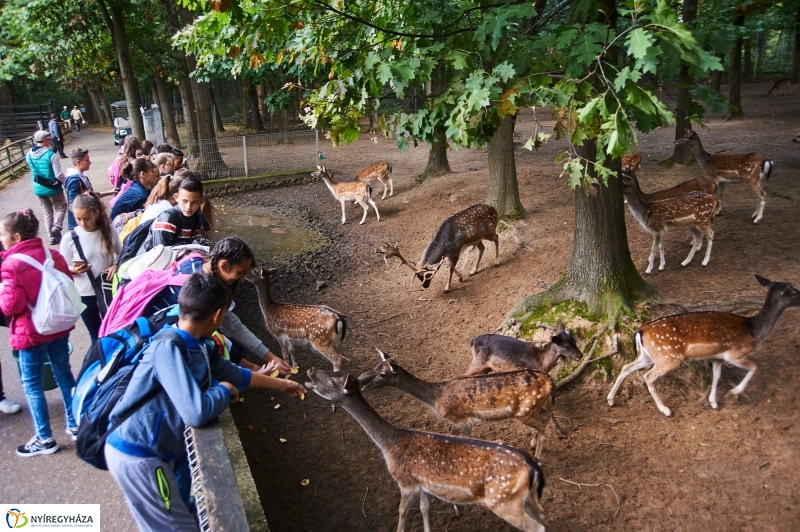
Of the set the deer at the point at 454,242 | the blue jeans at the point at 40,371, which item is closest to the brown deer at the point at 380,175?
the deer at the point at 454,242

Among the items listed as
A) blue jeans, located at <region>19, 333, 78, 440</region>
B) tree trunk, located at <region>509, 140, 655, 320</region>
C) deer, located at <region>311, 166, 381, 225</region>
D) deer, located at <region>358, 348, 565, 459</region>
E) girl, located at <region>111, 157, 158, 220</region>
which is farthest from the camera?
deer, located at <region>311, 166, 381, 225</region>

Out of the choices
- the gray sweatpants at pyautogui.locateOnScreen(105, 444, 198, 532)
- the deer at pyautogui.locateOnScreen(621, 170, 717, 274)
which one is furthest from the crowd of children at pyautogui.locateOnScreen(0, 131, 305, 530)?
the deer at pyautogui.locateOnScreen(621, 170, 717, 274)

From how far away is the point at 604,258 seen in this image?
569 centimetres

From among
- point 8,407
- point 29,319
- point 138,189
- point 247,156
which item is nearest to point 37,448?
point 8,407

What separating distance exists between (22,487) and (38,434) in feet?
1.44

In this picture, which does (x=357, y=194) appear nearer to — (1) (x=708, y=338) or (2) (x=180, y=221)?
(2) (x=180, y=221)

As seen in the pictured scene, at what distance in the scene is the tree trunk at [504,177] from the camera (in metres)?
9.24

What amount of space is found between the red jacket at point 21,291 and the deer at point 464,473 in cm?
243

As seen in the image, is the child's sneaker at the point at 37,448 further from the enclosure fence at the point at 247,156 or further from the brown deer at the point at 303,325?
the enclosure fence at the point at 247,156

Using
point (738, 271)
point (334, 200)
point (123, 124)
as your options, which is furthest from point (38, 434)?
point (123, 124)

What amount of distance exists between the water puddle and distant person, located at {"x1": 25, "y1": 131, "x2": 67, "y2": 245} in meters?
2.71

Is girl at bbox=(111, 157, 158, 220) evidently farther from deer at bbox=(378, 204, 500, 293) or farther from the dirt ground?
deer at bbox=(378, 204, 500, 293)

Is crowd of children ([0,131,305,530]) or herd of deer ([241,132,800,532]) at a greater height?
crowd of children ([0,131,305,530])

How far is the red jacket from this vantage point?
13.3 ft
